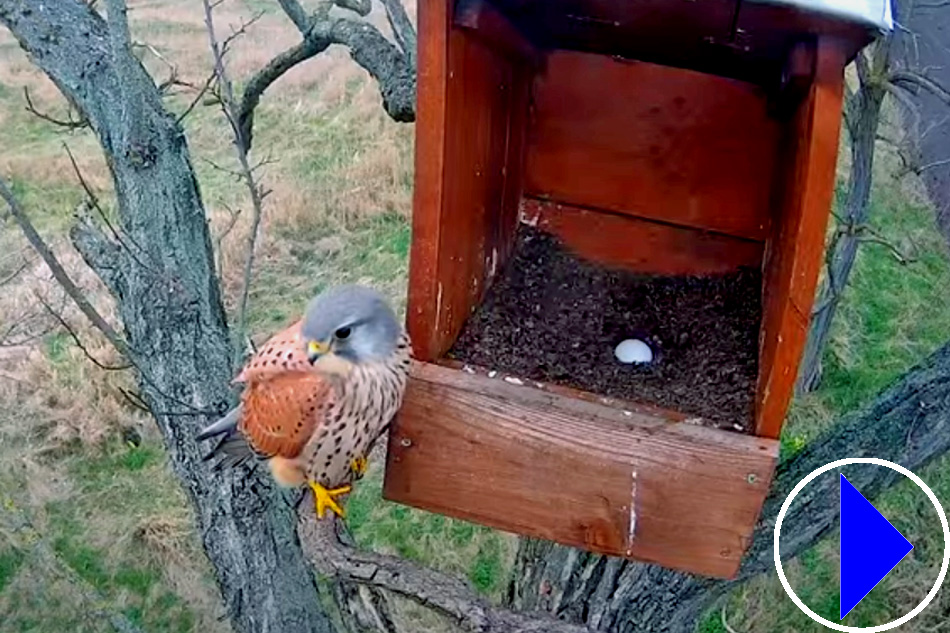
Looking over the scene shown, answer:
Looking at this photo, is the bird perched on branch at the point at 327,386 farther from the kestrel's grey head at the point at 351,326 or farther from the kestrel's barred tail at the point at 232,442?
the kestrel's barred tail at the point at 232,442

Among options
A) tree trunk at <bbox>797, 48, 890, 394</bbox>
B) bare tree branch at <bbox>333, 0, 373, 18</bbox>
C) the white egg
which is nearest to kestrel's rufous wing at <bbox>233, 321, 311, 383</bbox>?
the white egg

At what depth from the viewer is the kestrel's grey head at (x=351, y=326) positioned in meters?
1.96

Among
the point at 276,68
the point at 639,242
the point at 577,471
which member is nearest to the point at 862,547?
the point at 639,242

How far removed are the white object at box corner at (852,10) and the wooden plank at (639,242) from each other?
1.13m

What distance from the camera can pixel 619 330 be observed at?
2619 millimetres

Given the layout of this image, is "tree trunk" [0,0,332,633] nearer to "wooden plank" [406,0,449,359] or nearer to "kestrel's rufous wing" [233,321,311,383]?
"kestrel's rufous wing" [233,321,311,383]

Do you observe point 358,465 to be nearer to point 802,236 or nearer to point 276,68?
point 802,236

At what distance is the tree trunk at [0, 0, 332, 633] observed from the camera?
323 centimetres

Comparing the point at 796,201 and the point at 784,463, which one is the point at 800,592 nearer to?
the point at 784,463

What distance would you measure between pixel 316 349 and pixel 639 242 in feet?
3.76

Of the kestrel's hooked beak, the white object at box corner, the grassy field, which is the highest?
the white object at box corner

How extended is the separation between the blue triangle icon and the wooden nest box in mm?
720

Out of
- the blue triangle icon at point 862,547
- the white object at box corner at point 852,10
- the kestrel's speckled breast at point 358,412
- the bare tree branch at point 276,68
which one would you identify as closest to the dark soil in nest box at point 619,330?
the kestrel's speckled breast at point 358,412

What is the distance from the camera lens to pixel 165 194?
3.28m
